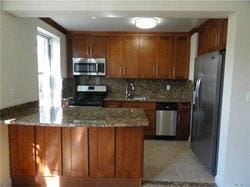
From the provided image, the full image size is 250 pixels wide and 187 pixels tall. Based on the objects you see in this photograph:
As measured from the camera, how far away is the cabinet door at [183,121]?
→ 173 inches

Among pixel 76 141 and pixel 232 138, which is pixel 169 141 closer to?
pixel 232 138

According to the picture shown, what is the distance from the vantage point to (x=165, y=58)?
465 cm

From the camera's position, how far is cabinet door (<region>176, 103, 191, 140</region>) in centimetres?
440

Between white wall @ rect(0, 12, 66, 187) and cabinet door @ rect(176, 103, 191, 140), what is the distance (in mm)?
2913

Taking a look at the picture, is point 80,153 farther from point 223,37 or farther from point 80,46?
point 80,46

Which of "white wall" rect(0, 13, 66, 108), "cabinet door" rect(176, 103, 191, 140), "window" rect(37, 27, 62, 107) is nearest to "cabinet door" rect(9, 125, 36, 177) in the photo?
"white wall" rect(0, 13, 66, 108)

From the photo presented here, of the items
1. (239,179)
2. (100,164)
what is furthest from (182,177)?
(100,164)

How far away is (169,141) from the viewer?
4.46 meters

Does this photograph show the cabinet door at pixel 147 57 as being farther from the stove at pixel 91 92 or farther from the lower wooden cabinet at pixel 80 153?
the lower wooden cabinet at pixel 80 153

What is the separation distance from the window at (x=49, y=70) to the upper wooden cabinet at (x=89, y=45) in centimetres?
55

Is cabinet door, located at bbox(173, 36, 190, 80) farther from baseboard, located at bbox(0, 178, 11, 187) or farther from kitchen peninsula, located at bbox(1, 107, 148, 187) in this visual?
baseboard, located at bbox(0, 178, 11, 187)

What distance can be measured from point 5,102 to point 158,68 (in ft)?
10.6

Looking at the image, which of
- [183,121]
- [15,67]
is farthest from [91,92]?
[15,67]

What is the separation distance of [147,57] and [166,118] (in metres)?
1.45
